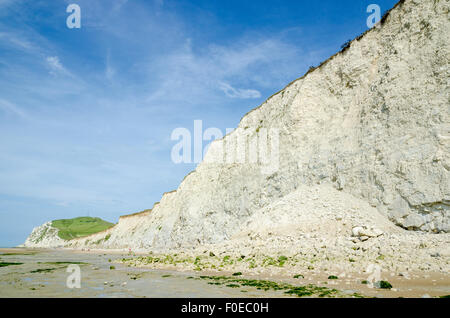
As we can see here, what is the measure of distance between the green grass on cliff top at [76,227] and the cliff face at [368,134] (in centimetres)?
9472

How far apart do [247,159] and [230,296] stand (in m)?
21.9

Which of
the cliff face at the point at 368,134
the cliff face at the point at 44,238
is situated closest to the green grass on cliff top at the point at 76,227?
the cliff face at the point at 44,238

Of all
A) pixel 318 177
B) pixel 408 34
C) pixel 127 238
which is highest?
pixel 408 34

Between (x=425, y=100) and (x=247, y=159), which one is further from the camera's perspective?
(x=247, y=159)

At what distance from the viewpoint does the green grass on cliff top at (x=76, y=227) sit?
11094 centimetres

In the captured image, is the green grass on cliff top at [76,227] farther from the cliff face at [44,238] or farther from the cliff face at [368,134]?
the cliff face at [368,134]

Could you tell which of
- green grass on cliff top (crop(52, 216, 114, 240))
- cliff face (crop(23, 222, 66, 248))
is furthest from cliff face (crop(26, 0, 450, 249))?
green grass on cliff top (crop(52, 216, 114, 240))

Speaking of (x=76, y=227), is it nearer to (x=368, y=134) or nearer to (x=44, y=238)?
(x=44, y=238)

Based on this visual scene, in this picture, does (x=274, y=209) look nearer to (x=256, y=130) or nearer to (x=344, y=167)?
(x=344, y=167)

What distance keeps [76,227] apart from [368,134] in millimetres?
136311

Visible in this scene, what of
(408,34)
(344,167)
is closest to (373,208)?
(344,167)

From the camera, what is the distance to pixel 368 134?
59.6ft

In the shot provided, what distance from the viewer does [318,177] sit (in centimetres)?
2041
